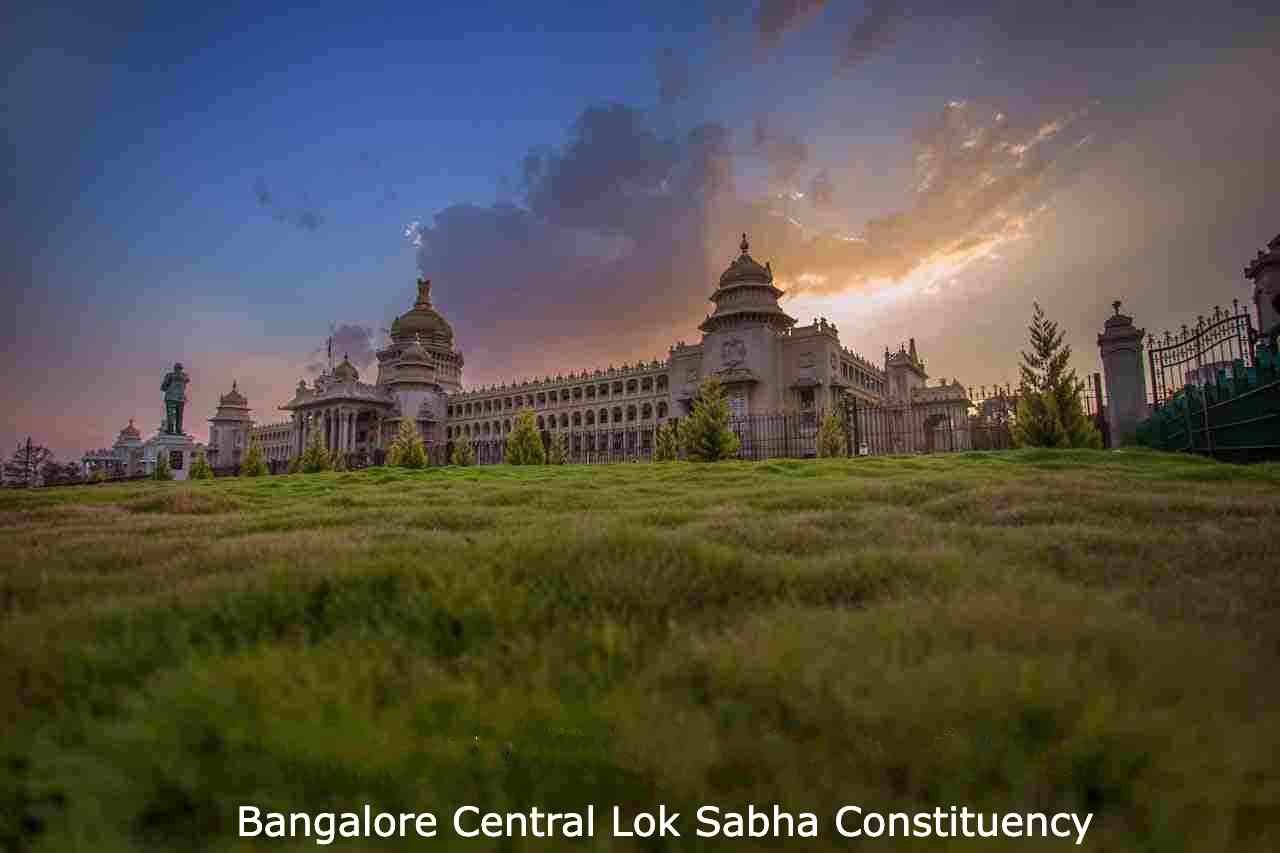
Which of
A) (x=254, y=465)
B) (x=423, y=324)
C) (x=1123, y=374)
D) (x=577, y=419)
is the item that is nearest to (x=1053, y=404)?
(x=1123, y=374)

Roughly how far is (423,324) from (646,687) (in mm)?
87511

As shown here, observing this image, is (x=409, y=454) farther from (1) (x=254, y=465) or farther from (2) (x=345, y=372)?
(2) (x=345, y=372)

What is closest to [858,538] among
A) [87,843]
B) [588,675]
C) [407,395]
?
[588,675]

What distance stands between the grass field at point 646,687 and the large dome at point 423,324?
83.2 metres

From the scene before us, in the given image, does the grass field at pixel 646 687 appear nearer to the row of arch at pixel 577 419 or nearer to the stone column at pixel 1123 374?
the stone column at pixel 1123 374

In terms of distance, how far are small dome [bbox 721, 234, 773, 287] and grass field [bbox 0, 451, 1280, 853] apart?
47.5 m

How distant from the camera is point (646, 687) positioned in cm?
252

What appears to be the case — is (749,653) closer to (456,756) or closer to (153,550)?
(456,756)

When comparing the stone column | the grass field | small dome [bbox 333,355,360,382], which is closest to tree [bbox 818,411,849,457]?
the stone column

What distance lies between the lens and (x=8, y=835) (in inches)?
82.0

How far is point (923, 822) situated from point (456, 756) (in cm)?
153

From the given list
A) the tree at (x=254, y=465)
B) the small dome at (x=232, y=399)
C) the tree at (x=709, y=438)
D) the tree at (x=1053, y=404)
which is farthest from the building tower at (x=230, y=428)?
the tree at (x=1053, y=404)

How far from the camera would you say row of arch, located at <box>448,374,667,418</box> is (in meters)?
64.5

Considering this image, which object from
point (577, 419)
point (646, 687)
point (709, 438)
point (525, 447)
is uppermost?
point (577, 419)
